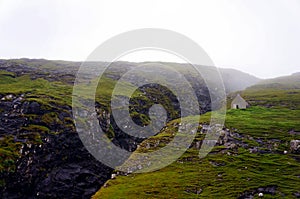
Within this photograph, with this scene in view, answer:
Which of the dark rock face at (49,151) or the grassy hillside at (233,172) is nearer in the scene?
→ the grassy hillside at (233,172)

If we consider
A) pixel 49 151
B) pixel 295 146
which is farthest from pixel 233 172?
pixel 49 151

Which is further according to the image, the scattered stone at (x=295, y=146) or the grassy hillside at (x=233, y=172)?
the scattered stone at (x=295, y=146)

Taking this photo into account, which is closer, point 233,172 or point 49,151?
point 233,172

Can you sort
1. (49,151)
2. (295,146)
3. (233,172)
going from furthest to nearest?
(49,151)
(295,146)
(233,172)

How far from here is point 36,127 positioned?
7556cm

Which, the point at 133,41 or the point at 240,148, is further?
the point at 133,41

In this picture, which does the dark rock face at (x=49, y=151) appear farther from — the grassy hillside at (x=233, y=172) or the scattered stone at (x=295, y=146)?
the scattered stone at (x=295, y=146)

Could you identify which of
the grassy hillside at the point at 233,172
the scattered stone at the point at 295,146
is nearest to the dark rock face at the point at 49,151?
the grassy hillside at the point at 233,172

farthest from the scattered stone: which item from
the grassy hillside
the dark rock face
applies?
the dark rock face

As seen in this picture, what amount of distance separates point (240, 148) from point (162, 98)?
220 ft

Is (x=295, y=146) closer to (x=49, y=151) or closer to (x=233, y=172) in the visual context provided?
(x=233, y=172)

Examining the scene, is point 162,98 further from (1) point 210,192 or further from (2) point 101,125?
(1) point 210,192

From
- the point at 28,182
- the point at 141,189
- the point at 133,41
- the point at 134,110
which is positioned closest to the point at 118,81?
the point at 134,110

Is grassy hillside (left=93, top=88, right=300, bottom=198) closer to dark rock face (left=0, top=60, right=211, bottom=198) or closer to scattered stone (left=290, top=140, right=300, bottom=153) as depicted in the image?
scattered stone (left=290, top=140, right=300, bottom=153)
